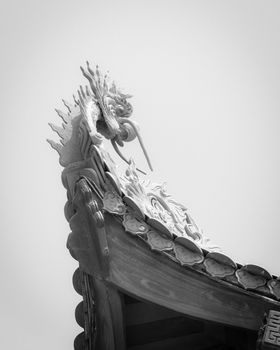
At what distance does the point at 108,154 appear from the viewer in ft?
11.0

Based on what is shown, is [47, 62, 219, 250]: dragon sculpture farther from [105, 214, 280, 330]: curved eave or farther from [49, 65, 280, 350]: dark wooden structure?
[105, 214, 280, 330]: curved eave

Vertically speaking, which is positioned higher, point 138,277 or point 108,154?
point 108,154

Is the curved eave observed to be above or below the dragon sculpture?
below

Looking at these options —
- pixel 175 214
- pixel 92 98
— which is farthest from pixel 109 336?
pixel 92 98

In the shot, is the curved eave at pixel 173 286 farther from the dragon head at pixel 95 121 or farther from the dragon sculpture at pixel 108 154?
the dragon head at pixel 95 121

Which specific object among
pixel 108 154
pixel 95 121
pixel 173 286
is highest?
pixel 95 121

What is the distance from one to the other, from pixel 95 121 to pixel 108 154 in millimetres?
266

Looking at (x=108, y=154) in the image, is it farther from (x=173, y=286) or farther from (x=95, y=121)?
(x=173, y=286)

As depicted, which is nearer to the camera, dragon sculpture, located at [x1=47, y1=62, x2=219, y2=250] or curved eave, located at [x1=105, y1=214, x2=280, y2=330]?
curved eave, located at [x1=105, y1=214, x2=280, y2=330]

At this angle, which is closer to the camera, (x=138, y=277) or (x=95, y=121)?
(x=138, y=277)

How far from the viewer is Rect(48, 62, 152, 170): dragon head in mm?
3324

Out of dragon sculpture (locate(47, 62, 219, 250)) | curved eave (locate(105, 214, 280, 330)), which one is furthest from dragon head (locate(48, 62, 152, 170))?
curved eave (locate(105, 214, 280, 330))

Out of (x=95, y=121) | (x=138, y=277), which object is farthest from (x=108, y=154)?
(x=138, y=277)

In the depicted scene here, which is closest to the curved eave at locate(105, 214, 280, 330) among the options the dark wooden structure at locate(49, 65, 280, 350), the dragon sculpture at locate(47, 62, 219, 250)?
the dark wooden structure at locate(49, 65, 280, 350)
